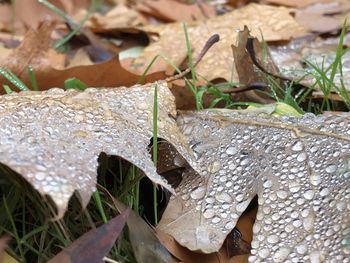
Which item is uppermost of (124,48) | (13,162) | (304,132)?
(13,162)

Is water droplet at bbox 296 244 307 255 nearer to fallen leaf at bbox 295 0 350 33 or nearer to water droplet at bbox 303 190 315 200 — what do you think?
water droplet at bbox 303 190 315 200

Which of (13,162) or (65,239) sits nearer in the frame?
(13,162)

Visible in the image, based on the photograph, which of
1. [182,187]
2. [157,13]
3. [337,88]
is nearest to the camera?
[182,187]

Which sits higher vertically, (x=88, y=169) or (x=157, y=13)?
(x=88, y=169)

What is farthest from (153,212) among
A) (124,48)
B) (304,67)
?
(124,48)

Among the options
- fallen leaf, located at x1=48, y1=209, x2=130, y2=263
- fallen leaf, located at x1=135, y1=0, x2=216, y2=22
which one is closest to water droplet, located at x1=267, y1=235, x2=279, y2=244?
fallen leaf, located at x1=48, y1=209, x2=130, y2=263

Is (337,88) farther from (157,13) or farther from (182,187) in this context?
(157,13)
